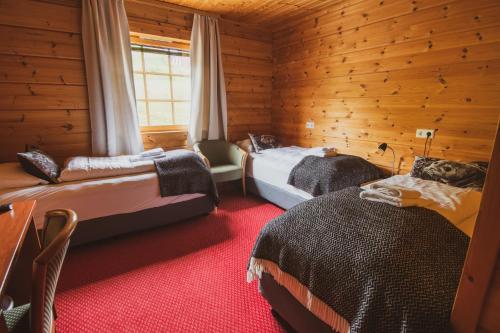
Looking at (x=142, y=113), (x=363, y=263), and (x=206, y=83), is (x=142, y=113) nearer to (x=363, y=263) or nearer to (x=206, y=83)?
(x=206, y=83)

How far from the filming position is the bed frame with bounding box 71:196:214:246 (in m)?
2.24

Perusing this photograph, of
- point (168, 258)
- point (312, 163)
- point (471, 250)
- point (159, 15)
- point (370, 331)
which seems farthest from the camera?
point (159, 15)

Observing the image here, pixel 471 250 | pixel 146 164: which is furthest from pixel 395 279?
A: pixel 146 164

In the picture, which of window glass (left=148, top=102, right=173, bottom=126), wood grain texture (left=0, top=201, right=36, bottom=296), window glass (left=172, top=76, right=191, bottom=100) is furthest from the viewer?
window glass (left=172, top=76, right=191, bottom=100)

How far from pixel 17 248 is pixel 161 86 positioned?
299cm

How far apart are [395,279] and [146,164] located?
234 cm

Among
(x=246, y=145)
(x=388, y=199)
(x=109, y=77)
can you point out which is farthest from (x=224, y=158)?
(x=388, y=199)

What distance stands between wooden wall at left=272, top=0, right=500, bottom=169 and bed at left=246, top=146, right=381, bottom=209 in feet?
1.16

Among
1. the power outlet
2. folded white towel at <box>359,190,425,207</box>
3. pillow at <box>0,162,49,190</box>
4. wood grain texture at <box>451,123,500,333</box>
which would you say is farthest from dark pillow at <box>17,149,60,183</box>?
the power outlet

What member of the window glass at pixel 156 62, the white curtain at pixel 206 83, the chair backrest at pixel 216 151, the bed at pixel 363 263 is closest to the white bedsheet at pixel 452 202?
the bed at pixel 363 263

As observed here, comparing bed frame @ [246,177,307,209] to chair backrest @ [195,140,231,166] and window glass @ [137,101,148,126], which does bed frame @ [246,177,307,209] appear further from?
window glass @ [137,101,148,126]

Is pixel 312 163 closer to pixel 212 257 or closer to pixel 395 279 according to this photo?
pixel 212 257

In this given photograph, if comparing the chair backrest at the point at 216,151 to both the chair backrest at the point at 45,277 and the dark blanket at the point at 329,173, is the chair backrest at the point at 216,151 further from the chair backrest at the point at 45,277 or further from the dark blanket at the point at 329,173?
the chair backrest at the point at 45,277

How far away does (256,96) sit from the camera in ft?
13.7
